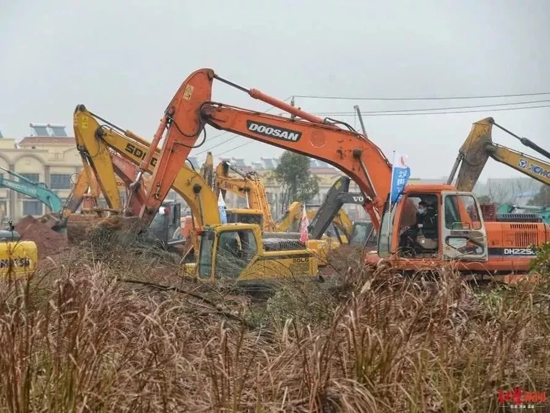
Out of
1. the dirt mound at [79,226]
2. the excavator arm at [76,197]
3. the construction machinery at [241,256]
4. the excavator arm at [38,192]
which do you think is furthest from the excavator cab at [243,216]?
the excavator arm at [38,192]

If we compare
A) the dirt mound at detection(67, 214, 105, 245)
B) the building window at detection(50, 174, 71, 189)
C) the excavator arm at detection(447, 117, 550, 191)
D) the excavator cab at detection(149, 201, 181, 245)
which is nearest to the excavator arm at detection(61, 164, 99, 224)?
the excavator cab at detection(149, 201, 181, 245)

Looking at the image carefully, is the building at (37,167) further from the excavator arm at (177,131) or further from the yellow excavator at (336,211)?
the excavator arm at (177,131)

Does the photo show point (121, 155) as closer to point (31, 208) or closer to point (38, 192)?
point (38, 192)

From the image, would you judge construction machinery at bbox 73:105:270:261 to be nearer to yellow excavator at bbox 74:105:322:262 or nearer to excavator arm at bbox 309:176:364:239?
yellow excavator at bbox 74:105:322:262

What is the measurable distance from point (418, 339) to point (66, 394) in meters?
2.44

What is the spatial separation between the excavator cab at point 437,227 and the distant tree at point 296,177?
38.4m

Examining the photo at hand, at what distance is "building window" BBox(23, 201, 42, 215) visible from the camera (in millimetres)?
69750

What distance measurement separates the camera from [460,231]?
12.3 meters

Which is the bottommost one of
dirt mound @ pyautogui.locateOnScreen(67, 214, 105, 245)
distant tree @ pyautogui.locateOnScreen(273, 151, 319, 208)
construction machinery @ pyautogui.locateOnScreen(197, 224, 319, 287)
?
construction machinery @ pyautogui.locateOnScreen(197, 224, 319, 287)

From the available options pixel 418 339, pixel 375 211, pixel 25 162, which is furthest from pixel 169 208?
pixel 25 162

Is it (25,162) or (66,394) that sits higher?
(25,162)

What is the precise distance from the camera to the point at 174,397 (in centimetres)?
518

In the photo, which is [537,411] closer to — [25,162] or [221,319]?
[221,319]

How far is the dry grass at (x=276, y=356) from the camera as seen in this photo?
5.06 metres
